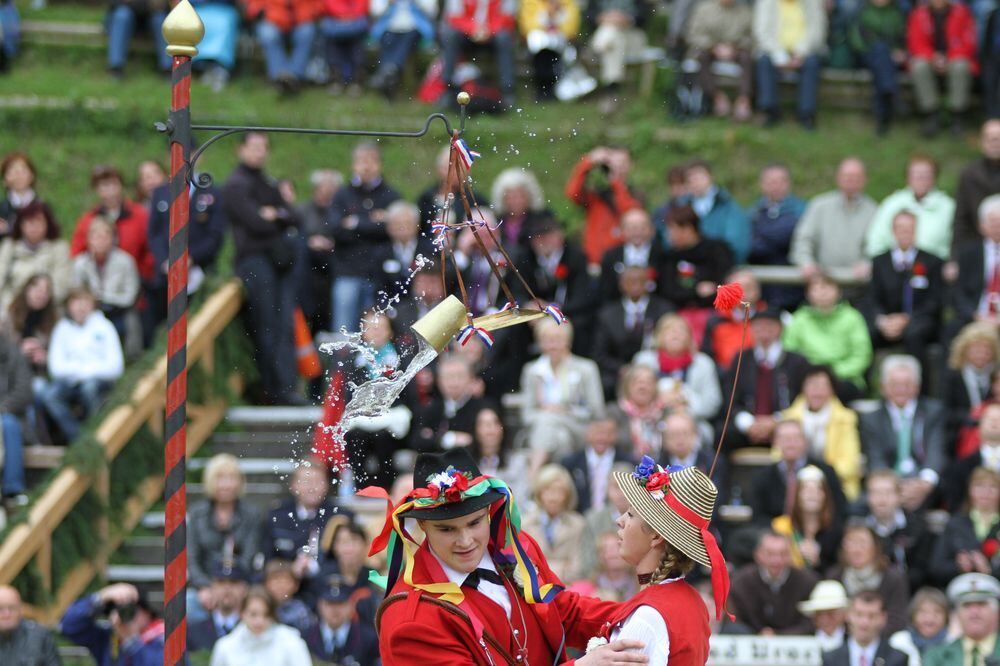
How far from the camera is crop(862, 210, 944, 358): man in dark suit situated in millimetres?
14000

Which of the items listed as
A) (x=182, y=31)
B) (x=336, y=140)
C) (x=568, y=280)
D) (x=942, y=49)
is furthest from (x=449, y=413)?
(x=942, y=49)

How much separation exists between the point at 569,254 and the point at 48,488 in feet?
12.8

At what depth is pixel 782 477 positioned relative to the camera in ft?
40.0

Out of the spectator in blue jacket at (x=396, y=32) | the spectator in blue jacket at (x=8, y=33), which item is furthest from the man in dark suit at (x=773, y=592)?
the spectator in blue jacket at (x=8, y=33)

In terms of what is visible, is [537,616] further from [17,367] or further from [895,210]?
[895,210]

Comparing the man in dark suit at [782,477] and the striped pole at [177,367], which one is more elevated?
the striped pole at [177,367]

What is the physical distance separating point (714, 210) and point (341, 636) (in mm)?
5437

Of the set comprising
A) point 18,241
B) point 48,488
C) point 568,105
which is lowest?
point 48,488

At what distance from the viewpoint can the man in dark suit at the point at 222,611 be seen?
11.1 metres

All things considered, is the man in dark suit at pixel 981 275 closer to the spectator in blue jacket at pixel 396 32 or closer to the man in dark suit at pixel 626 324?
the man in dark suit at pixel 626 324

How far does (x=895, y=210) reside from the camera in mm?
14594

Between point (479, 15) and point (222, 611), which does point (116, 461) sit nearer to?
point (222, 611)

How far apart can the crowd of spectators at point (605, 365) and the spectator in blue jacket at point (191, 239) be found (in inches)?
0.7

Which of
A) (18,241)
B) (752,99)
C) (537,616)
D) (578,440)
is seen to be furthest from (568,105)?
(752,99)
